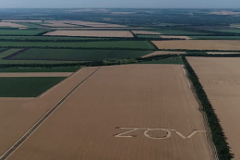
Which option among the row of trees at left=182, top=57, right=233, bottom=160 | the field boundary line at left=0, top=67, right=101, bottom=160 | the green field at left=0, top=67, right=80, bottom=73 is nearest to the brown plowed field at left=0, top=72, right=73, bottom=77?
the green field at left=0, top=67, right=80, bottom=73

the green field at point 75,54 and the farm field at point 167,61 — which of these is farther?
the green field at point 75,54

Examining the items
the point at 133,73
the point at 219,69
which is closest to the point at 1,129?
Result: the point at 133,73

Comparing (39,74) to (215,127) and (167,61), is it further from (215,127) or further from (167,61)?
(215,127)

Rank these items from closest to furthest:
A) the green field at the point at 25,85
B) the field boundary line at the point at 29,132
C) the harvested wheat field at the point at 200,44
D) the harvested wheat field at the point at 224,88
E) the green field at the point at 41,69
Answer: the field boundary line at the point at 29,132
the harvested wheat field at the point at 224,88
the green field at the point at 25,85
the green field at the point at 41,69
the harvested wheat field at the point at 200,44

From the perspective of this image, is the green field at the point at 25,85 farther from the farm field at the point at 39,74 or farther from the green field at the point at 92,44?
the green field at the point at 92,44

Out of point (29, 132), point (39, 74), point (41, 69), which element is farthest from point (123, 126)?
point (41, 69)

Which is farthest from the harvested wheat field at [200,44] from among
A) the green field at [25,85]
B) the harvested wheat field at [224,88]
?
the green field at [25,85]

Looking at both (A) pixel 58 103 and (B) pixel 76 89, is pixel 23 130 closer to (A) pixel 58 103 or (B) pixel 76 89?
(A) pixel 58 103
